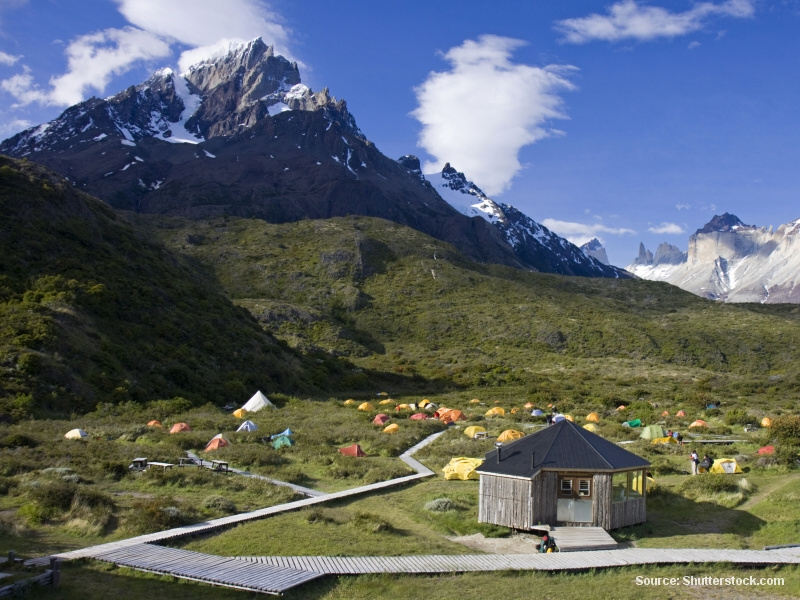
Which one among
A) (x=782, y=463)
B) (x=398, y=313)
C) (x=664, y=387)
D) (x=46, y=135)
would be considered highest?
(x=46, y=135)

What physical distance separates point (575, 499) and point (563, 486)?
2.03 ft

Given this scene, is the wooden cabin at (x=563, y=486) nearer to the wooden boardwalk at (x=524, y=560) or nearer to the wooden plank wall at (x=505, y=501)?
the wooden plank wall at (x=505, y=501)

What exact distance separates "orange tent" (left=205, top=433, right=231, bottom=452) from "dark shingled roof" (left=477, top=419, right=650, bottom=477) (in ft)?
45.8

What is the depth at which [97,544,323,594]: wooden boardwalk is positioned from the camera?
1266cm

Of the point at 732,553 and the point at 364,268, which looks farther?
the point at 364,268

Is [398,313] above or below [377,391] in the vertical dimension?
above

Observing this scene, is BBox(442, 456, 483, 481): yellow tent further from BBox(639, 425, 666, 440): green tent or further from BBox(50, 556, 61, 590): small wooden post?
BBox(50, 556, 61, 590): small wooden post

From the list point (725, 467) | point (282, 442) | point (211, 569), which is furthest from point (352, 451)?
point (211, 569)

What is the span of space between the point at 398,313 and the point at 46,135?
151099mm

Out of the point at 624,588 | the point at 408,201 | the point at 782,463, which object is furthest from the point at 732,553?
the point at 408,201

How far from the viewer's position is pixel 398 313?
91.0 meters

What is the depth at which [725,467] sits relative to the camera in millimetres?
26500

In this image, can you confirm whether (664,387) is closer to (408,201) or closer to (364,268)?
(364,268)

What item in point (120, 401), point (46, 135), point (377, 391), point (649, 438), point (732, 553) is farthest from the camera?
point (46, 135)
